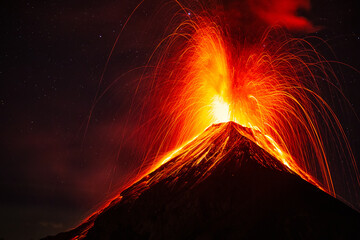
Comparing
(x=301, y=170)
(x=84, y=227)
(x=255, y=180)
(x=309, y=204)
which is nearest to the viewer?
(x=309, y=204)

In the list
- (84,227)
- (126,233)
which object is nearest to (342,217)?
(126,233)

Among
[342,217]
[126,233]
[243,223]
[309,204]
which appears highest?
[126,233]

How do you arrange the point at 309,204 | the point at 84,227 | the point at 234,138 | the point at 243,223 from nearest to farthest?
1. the point at 243,223
2. the point at 309,204
3. the point at 84,227
4. the point at 234,138

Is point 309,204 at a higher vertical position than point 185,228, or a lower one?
lower

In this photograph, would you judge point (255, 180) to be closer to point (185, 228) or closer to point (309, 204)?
point (309, 204)

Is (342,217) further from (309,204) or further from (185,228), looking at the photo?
(185,228)

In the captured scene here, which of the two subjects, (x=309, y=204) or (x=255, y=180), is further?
(x=255, y=180)
